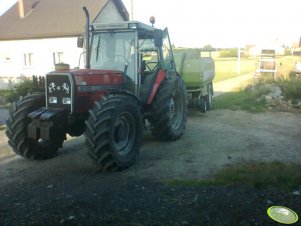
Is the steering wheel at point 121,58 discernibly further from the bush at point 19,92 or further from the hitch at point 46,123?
the bush at point 19,92

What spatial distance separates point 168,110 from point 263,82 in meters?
10.00

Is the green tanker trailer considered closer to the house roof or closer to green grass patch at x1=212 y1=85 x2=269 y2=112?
green grass patch at x1=212 y1=85 x2=269 y2=112

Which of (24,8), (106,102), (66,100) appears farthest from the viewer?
(24,8)

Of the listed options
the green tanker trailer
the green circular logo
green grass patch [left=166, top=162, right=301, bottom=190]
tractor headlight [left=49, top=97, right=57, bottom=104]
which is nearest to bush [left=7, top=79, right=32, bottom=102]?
the green tanker trailer

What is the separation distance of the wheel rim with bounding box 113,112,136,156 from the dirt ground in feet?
1.24

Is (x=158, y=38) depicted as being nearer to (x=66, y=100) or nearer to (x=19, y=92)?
(x=66, y=100)

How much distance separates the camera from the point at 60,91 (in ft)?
20.6

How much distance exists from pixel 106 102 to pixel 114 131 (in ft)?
1.83

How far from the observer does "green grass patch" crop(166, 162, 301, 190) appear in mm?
5424

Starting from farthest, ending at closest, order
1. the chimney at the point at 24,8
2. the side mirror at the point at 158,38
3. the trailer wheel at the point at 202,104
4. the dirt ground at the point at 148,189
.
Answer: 1. the chimney at the point at 24,8
2. the trailer wheel at the point at 202,104
3. the side mirror at the point at 158,38
4. the dirt ground at the point at 148,189

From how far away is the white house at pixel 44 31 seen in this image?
24812 mm

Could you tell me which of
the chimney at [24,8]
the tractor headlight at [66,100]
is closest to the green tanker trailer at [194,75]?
the tractor headlight at [66,100]

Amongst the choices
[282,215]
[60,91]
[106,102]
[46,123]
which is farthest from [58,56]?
[282,215]

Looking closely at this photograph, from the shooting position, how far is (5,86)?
24266mm
